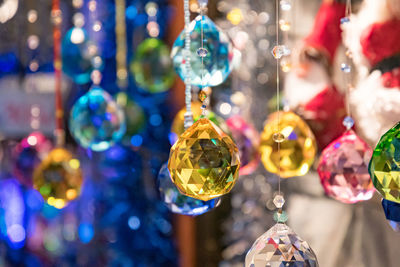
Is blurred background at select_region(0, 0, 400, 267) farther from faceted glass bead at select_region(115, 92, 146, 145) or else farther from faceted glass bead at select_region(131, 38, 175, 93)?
faceted glass bead at select_region(131, 38, 175, 93)

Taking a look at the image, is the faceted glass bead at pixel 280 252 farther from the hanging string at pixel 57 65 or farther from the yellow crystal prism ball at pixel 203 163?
the hanging string at pixel 57 65

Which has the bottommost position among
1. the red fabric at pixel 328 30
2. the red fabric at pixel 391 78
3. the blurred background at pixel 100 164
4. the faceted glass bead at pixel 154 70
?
the blurred background at pixel 100 164

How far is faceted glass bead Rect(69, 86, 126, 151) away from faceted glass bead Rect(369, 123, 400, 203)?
43 cm

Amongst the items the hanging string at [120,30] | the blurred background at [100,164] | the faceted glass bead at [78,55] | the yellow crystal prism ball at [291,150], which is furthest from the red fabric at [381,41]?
the hanging string at [120,30]

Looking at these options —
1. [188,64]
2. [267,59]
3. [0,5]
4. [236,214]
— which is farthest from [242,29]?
[0,5]

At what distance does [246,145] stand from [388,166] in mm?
291

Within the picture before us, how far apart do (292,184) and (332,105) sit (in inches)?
10.3

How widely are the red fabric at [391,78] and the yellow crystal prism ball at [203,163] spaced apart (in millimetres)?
267

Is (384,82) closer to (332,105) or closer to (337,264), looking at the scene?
(332,105)

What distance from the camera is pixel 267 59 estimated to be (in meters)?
1.04

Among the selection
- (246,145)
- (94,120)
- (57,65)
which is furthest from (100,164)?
(246,145)

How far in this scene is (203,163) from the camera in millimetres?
407

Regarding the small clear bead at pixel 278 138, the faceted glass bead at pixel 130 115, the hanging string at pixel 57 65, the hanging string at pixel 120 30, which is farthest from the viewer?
the hanging string at pixel 120 30

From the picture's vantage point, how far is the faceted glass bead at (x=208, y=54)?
51 centimetres
